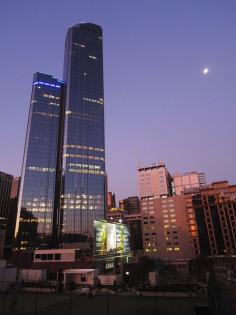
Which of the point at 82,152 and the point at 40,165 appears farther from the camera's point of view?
the point at 82,152

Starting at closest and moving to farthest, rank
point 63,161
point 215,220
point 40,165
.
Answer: point 215,220
point 40,165
point 63,161

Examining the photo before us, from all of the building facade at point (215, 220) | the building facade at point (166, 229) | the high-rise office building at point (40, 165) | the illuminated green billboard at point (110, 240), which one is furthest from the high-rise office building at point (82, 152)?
the illuminated green billboard at point (110, 240)

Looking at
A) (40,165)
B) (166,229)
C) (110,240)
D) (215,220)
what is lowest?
(110,240)

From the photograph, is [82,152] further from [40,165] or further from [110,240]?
[110,240]

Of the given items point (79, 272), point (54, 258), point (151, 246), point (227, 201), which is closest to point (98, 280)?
point (79, 272)

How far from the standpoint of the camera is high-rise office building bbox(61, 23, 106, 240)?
154625 mm

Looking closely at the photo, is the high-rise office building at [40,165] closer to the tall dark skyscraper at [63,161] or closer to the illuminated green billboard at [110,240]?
the tall dark skyscraper at [63,161]

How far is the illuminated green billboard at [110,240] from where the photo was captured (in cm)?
7606

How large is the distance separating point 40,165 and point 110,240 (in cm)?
9320

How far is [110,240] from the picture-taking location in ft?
277

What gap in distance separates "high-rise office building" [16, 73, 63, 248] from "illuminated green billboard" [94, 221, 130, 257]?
67.8 meters

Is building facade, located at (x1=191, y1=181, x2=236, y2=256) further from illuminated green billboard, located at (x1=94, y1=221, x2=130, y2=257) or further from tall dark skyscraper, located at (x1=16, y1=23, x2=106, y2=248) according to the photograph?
illuminated green billboard, located at (x1=94, y1=221, x2=130, y2=257)

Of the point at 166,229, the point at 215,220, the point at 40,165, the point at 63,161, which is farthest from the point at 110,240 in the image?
the point at 40,165

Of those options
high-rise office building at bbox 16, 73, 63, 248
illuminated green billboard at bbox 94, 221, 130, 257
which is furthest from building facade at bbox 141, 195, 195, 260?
high-rise office building at bbox 16, 73, 63, 248
